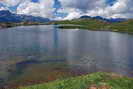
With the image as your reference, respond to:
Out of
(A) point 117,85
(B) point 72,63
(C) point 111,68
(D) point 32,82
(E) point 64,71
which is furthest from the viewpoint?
(B) point 72,63

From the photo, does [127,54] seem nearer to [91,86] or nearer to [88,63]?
[88,63]

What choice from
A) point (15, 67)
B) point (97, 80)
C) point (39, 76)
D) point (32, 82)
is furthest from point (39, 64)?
point (97, 80)

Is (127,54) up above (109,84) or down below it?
below

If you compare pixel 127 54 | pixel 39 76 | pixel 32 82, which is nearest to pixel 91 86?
pixel 32 82

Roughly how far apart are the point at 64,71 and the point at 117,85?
23.6 meters

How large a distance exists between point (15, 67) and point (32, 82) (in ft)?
44.1

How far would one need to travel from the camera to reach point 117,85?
27297 mm

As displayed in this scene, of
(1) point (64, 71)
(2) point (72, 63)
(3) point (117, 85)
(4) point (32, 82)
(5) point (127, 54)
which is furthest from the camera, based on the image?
(5) point (127, 54)

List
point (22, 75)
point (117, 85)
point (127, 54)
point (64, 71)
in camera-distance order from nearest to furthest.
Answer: point (117, 85), point (22, 75), point (64, 71), point (127, 54)

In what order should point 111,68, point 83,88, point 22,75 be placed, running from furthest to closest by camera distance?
point 111,68, point 22,75, point 83,88

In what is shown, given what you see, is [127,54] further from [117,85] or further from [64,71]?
[117,85]

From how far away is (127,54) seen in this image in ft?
240

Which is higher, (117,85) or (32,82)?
(117,85)

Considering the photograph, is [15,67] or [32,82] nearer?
[32,82]
